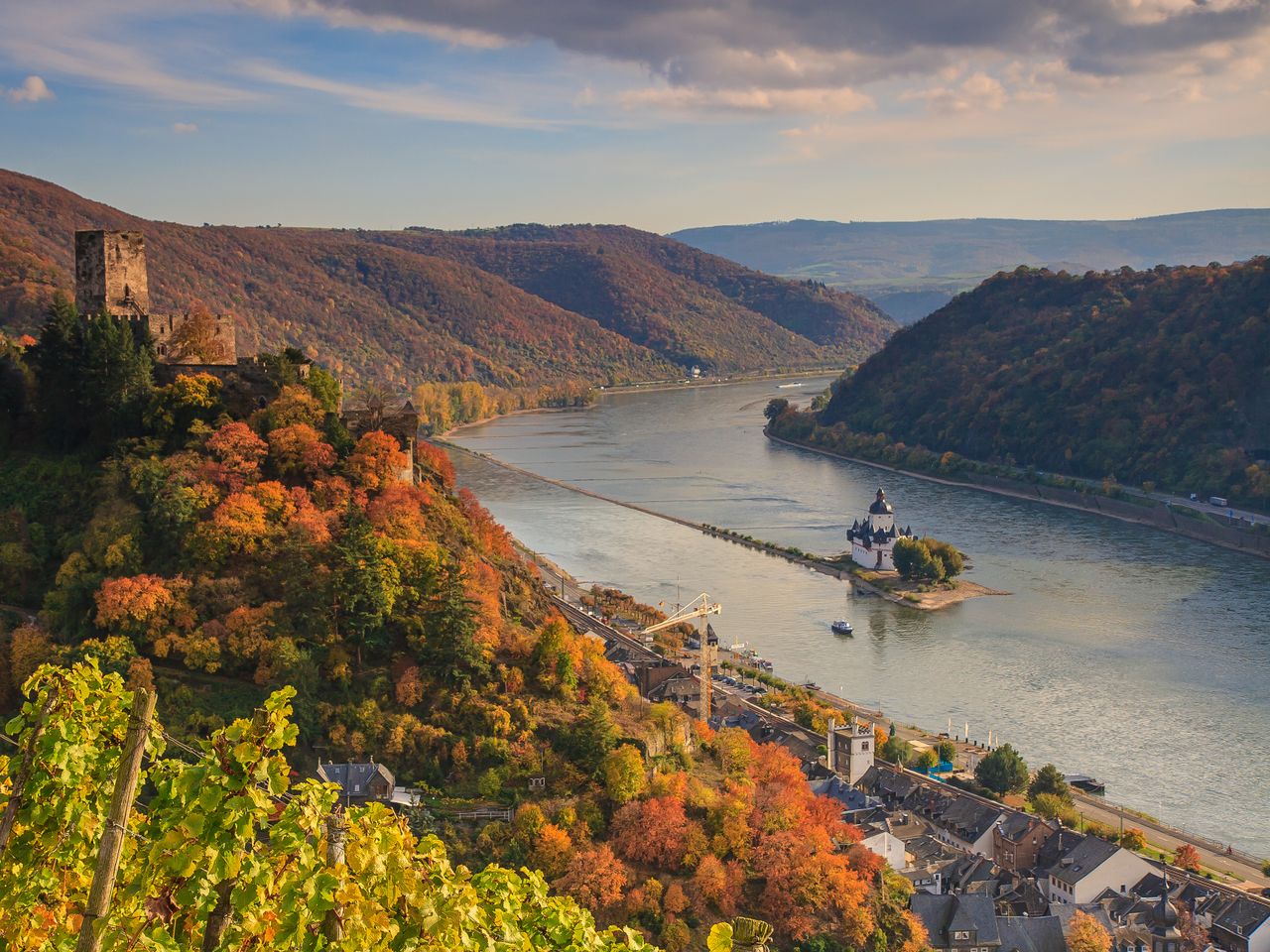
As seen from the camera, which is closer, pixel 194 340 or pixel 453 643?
pixel 453 643

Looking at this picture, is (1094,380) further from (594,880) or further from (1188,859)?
(594,880)

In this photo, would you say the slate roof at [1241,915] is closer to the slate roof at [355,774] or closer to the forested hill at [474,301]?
the slate roof at [355,774]

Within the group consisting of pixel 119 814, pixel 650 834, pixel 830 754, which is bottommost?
pixel 830 754

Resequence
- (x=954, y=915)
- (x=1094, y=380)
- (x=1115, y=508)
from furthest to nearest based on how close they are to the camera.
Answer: (x=1094, y=380) < (x=1115, y=508) < (x=954, y=915)

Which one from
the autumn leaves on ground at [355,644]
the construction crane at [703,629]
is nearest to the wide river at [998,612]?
the construction crane at [703,629]

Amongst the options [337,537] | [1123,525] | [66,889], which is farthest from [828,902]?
[1123,525]

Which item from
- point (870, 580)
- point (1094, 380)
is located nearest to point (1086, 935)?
point (870, 580)
